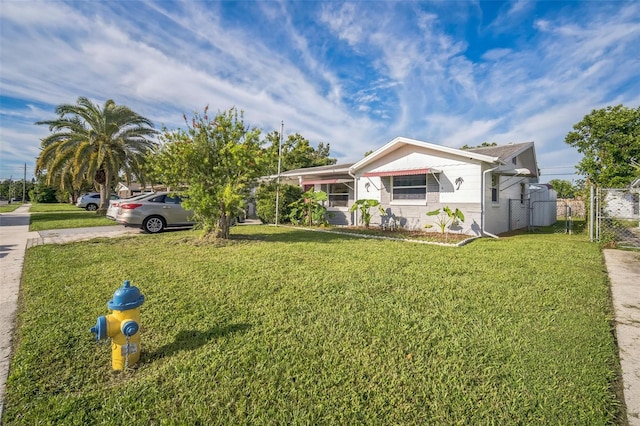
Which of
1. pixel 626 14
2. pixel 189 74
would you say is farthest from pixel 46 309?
pixel 626 14

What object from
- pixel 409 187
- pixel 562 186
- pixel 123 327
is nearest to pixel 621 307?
pixel 123 327

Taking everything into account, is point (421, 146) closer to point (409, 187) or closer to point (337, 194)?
point (409, 187)

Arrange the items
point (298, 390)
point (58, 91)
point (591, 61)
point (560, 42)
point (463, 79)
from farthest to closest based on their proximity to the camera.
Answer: point (58, 91), point (463, 79), point (591, 61), point (560, 42), point (298, 390)

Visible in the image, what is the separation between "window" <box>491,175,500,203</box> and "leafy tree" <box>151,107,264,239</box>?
387 inches

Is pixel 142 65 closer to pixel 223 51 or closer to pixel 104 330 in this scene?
pixel 223 51

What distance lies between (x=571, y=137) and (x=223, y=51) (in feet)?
95.8

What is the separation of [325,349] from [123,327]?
181 centimetres

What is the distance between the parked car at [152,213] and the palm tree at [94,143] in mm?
9144

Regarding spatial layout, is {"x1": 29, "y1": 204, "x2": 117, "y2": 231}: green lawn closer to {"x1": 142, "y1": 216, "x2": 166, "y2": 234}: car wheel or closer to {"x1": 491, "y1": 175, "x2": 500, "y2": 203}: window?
{"x1": 142, "y1": 216, "x2": 166, "y2": 234}: car wheel

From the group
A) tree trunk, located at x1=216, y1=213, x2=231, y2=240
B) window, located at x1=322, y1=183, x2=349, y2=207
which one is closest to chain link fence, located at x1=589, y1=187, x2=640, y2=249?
window, located at x1=322, y1=183, x2=349, y2=207

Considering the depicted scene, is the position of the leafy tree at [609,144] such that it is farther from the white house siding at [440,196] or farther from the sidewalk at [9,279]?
the sidewalk at [9,279]

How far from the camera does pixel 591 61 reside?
1309 centimetres

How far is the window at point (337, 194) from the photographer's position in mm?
16594

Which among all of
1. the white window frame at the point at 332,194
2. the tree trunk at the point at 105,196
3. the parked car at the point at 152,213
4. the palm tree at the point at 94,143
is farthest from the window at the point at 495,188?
the tree trunk at the point at 105,196
